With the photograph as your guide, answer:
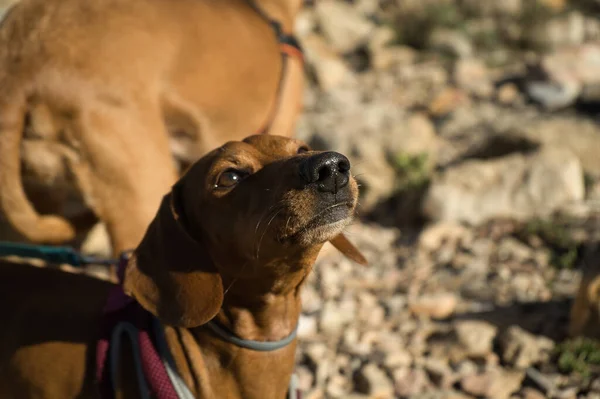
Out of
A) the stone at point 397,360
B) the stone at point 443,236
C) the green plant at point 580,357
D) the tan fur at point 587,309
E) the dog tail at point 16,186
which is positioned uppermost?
the dog tail at point 16,186

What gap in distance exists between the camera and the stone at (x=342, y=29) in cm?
1050

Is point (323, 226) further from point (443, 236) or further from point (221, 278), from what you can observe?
point (443, 236)

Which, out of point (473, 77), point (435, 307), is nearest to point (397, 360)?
point (435, 307)

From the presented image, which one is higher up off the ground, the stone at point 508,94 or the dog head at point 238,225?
the dog head at point 238,225

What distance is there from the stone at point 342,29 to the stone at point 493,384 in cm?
714

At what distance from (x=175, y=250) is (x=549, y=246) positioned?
298cm

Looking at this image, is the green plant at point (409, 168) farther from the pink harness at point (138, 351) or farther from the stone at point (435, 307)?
the pink harness at point (138, 351)

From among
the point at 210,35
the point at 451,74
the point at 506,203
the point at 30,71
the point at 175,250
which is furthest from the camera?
the point at 451,74

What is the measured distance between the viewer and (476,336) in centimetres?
405

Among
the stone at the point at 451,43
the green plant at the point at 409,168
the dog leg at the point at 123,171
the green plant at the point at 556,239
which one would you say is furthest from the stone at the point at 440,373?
the stone at the point at 451,43

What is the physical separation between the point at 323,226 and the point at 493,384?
170 cm

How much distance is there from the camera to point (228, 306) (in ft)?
9.27

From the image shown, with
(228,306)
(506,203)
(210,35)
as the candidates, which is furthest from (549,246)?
(228,306)

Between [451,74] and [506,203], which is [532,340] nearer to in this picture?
[506,203]
